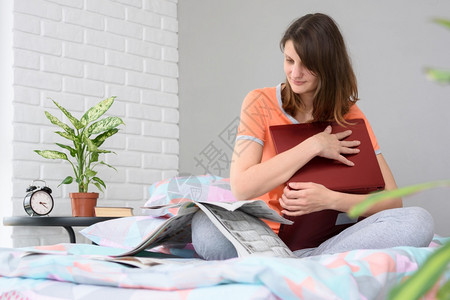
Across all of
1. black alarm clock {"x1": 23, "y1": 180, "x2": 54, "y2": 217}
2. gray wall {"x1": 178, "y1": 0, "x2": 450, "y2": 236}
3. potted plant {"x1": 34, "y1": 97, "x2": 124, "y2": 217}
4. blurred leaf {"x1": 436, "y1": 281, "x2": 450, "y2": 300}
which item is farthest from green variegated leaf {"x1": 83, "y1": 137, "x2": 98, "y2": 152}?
blurred leaf {"x1": 436, "y1": 281, "x2": 450, "y2": 300}

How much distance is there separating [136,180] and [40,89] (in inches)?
25.7

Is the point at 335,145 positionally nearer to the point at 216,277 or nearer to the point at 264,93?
the point at 264,93

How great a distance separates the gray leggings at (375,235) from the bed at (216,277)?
0.59ft

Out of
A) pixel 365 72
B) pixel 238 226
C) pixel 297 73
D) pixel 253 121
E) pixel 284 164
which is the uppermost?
pixel 365 72

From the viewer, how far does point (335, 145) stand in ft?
4.58

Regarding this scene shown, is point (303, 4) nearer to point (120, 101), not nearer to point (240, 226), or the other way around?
point (120, 101)

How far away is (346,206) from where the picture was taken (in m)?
1.37

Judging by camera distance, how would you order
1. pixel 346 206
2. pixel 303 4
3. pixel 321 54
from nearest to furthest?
pixel 346 206 < pixel 321 54 < pixel 303 4

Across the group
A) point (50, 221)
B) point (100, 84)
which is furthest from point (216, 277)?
point (100, 84)

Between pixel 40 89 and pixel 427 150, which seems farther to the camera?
pixel 40 89

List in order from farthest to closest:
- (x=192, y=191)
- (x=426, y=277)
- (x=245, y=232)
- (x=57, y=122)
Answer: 1. (x=57, y=122)
2. (x=192, y=191)
3. (x=245, y=232)
4. (x=426, y=277)

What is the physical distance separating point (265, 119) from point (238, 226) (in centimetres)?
49

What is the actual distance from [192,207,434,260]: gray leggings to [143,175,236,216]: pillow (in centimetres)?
75

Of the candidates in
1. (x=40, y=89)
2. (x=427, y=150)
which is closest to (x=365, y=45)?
(x=427, y=150)
